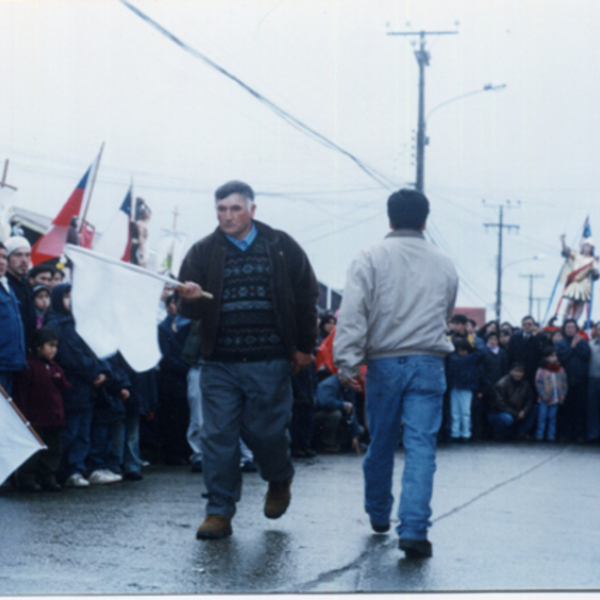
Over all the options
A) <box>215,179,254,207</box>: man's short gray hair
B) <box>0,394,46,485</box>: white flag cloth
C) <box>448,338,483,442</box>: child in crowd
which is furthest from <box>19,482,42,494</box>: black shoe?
<box>448,338,483,442</box>: child in crowd

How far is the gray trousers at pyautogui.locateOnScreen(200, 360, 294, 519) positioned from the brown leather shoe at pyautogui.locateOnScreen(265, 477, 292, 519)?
264 millimetres

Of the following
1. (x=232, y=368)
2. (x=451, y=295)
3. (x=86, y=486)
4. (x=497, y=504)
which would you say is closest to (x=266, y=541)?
(x=232, y=368)

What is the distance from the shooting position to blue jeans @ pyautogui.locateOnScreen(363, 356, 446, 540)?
4.89 m

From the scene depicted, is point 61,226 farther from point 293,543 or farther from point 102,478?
point 293,543

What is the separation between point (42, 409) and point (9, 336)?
0.63 m

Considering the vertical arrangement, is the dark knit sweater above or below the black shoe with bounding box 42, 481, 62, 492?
above

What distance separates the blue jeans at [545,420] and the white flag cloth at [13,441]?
417 inches

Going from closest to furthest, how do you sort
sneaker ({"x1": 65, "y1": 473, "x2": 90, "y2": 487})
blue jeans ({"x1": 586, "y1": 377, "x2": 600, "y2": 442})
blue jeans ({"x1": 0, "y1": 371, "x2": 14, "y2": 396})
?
blue jeans ({"x1": 0, "y1": 371, "x2": 14, "y2": 396}) < sneaker ({"x1": 65, "y1": 473, "x2": 90, "y2": 487}) < blue jeans ({"x1": 586, "y1": 377, "x2": 600, "y2": 442})

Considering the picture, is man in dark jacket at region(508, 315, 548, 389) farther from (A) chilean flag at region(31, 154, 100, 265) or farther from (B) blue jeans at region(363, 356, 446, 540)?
(B) blue jeans at region(363, 356, 446, 540)

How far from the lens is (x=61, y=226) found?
11.9 metres

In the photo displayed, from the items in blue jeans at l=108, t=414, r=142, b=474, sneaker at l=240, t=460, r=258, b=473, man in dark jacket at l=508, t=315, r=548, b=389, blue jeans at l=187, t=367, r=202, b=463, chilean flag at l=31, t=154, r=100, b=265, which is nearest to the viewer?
blue jeans at l=108, t=414, r=142, b=474

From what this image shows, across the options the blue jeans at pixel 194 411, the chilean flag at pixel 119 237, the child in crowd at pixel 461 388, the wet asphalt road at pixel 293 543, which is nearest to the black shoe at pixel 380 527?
the wet asphalt road at pixel 293 543

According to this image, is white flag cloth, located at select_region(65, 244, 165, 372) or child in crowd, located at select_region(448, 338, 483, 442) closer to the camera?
white flag cloth, located at select_region(65, 244, 165, 372)

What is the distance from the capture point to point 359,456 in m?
11.1
